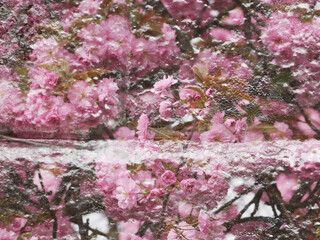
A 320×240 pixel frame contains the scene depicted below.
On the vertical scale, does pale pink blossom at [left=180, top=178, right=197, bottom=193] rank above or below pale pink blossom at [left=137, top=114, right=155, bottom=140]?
below

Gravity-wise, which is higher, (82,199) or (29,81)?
(29,81)

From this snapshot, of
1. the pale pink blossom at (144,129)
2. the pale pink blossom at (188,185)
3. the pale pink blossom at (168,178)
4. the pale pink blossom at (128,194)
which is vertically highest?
the pale pink blossom at (144,129)

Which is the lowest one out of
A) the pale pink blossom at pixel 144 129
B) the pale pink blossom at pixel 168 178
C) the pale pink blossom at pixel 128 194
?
the pale pink blossom at pixel 128 194

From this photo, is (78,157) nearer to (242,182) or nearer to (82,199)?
(82,199)

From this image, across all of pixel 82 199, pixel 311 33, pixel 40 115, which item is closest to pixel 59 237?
pixel 82 199

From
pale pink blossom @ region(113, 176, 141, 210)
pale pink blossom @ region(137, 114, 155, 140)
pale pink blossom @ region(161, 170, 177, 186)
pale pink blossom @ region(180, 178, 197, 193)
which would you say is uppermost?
pale pink blossom @ region(137, 114, 155, 140)

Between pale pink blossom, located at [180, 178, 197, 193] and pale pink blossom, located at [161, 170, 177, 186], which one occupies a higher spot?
pale pink blossom, located at [161, 170, 177, 186]

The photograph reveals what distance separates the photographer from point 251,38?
2.37ft

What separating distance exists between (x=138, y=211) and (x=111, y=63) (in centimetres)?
29

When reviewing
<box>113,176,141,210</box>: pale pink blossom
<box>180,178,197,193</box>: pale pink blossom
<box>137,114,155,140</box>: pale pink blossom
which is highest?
<box>137,114,155,140</box>: pale pink blossom

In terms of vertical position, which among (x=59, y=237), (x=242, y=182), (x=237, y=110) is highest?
(x=237, y=110)

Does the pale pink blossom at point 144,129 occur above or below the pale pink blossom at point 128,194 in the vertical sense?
above

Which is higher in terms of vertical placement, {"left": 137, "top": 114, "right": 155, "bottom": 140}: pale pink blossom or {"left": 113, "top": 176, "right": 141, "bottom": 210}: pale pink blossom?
{"left": 137, "top": 114, "right": 155, "bottom": 140}: pale pink blossom

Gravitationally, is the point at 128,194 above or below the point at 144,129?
below
